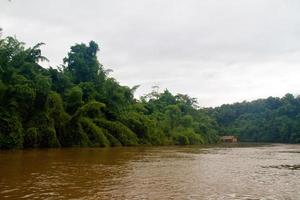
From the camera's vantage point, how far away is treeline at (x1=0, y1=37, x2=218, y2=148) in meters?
32.2

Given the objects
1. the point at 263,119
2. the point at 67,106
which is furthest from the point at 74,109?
the point at 263,119

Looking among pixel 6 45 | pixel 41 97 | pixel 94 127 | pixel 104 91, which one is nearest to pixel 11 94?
pixel 41 97

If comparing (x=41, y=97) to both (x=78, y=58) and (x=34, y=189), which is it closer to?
(x=78, y=58)

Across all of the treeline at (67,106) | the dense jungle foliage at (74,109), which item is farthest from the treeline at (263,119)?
the treeline at (67,106)

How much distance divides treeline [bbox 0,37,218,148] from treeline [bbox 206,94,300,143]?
39562 mm

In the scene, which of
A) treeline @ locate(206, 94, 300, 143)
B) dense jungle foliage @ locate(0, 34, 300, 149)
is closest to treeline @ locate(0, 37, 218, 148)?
dense jungle foliage @ locate(0, 34, 300, 149)

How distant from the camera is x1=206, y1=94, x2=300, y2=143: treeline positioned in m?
91.3

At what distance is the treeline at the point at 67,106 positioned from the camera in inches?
1268

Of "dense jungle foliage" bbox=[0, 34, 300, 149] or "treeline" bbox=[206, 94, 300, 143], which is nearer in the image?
"dense jungle foliage" bbox=[0, 34, 300, 149]

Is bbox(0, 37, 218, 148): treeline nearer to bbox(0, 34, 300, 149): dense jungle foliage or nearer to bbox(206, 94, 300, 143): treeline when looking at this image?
bbox(0, 34, 300, 149): dense jungle foliage

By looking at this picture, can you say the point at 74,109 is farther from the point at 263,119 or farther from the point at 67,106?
the point at 263,119

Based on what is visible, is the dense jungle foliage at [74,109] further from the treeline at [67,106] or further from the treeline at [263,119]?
the treeline at [263,119]

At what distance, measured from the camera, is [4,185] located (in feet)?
36.3

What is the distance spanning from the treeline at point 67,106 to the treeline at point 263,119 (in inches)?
1558
